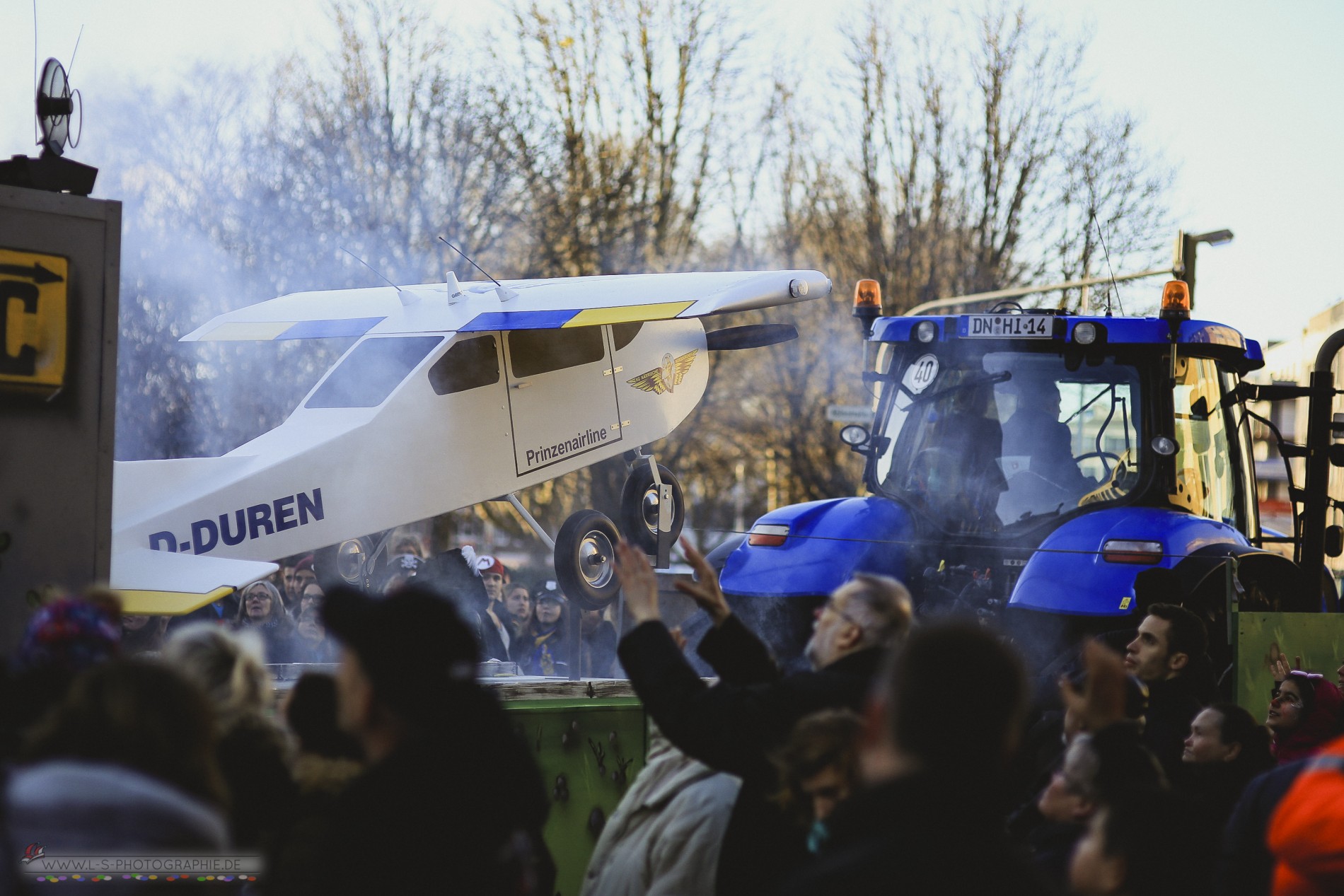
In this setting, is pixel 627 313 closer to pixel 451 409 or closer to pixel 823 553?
pixel 451 409

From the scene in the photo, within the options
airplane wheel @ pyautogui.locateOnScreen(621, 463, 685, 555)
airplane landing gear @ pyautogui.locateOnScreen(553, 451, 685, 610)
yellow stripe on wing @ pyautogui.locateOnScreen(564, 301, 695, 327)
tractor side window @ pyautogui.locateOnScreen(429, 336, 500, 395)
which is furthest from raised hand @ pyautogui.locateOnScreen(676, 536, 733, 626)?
Answer: airplane wheel @ pyautogui.locateOnScreen(621, 463, 685, 555)

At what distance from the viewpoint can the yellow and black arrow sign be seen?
3.93m

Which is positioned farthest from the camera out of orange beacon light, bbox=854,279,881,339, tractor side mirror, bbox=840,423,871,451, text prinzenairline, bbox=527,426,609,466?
text prinzenairline, bbox=527,426,609,466

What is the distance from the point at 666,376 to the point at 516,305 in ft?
8.56

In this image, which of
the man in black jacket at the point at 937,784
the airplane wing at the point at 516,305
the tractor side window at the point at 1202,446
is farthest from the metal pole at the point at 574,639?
the man in black jacket at the point at 937,784

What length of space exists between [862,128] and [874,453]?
22.1 m

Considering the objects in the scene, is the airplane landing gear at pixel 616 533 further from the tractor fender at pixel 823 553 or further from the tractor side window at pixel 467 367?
the tractor fender at pixel 823 553

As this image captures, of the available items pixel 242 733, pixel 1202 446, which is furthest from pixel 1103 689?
pixel 1202 446

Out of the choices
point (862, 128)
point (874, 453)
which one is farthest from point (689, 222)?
point (874, 453)

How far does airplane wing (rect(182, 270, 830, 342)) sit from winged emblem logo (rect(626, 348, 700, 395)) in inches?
45.3

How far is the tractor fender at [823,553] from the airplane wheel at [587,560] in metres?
3.72

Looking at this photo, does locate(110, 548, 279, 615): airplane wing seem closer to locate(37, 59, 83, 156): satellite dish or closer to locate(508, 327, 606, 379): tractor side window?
locate(37, 59, 83, 156): satellite dish

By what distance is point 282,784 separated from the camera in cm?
311

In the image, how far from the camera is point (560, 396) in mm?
11961
